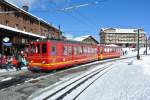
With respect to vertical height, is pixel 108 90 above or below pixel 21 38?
below

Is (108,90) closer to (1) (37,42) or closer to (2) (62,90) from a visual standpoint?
(2) (62,90)

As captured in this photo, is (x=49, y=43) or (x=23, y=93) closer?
(x=23, y=93)

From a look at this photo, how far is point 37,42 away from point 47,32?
39679mm

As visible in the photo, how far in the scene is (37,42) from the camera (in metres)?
22.0

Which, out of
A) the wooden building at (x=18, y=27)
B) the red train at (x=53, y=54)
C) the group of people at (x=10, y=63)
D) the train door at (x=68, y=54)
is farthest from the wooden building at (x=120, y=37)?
the group of people at (x=10, y=63)

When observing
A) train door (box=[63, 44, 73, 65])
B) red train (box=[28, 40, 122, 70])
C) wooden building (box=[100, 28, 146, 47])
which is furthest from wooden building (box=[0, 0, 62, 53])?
wooden building (box=[100, 28, 146, 47])

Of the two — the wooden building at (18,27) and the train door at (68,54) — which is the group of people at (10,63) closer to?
the wooden building at (18,27)

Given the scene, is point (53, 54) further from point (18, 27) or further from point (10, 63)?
point (18, 27)

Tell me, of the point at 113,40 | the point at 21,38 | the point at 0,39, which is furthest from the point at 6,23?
the point at 113,40

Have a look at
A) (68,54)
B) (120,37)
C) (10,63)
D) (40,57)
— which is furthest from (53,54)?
(120,37)

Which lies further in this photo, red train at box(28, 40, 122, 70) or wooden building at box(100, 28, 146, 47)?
wooden building at box(100, 28, 146, 47)

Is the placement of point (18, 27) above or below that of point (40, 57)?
above

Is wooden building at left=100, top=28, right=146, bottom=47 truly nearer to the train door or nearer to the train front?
the train door

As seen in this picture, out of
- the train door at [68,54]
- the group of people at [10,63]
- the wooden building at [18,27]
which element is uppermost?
the wooden building at [18,27]
